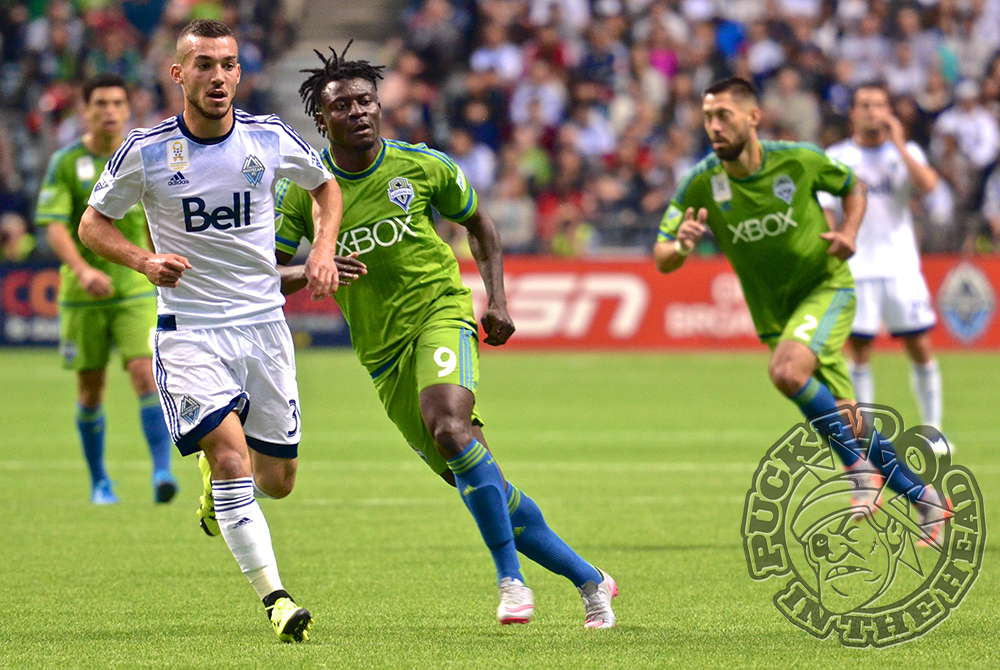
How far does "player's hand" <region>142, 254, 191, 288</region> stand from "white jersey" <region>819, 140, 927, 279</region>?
6.13 metres

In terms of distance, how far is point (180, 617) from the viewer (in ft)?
20.3

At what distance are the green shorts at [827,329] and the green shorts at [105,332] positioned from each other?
426cm

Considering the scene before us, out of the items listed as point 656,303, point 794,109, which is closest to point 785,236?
point 656,303

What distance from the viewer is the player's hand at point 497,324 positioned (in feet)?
20.2

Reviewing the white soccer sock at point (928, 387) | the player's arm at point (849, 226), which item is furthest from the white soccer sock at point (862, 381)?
the player's arm at point (849, 226)

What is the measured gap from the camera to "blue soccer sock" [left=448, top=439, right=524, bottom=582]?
Answer: 5879 mm

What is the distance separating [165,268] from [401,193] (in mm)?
1182

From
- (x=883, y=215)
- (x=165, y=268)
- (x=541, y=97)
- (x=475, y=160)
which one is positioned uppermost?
(x=165, y=268)

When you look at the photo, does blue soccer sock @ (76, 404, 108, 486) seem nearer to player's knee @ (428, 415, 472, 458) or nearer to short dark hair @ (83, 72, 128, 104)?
short dark hair @ (83, 72, 128, 104)

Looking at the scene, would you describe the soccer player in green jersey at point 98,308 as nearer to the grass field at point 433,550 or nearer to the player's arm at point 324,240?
the grass field at point 433,550

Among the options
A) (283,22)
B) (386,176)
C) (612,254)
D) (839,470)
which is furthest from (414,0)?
(386,176)

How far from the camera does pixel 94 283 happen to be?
30.7ft

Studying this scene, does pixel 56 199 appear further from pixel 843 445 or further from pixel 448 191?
pixel 843 445

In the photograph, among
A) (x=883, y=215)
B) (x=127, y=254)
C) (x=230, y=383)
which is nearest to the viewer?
(x=127, y=254)
